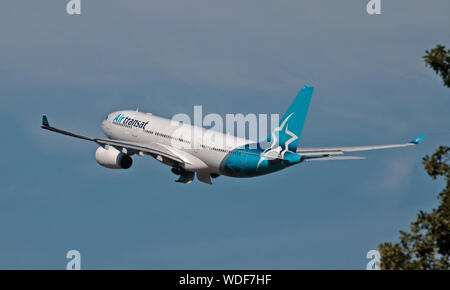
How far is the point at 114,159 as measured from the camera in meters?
91.5

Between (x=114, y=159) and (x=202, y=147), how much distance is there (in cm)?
1038

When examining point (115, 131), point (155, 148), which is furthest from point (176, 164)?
point (115, 131)

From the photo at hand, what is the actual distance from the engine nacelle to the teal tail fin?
18.7 m

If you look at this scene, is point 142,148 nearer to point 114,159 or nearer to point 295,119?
point 114,159

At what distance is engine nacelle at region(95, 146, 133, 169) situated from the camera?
9138cm

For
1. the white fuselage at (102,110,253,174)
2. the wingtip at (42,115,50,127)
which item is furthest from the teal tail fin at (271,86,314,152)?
the wingtip at (42,115,50,127)

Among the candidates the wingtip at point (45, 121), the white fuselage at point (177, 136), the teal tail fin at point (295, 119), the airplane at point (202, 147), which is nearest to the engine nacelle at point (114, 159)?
the airplane at point (202, 147)

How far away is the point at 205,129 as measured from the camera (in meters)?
87.2

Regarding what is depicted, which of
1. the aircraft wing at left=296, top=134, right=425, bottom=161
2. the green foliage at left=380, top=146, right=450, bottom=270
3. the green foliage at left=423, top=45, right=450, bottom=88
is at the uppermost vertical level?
→ the aircraft wing at left=296, top=134, right=425, bottom=161

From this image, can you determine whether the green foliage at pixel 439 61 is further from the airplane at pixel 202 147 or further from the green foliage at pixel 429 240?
the airplane at pixel 202 147

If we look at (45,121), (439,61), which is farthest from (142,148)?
(439,61)

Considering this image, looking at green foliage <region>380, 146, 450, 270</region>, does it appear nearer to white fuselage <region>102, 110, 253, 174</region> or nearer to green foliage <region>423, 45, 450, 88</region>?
green foliage <region>423, 45, 450, 88</region>
